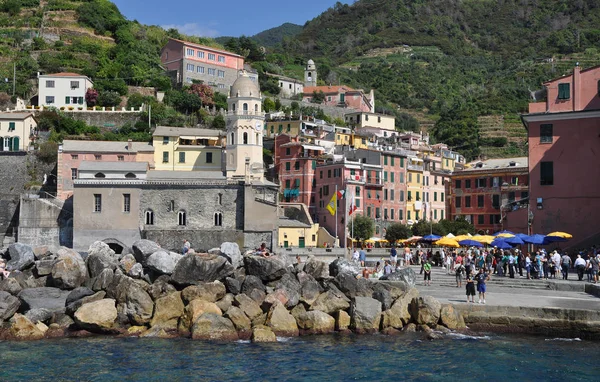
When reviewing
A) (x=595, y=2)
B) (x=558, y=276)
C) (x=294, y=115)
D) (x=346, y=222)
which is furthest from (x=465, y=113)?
(x=595, y=2)

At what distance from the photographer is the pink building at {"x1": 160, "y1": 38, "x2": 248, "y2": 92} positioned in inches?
3406

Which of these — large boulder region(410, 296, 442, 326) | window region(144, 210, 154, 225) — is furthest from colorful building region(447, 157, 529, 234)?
large boulder region(410, 296, 442, 326)

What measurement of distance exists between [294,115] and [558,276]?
51604 millimetres

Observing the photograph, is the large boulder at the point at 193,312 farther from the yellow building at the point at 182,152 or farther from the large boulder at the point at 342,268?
the yellow building at the point at 182,152

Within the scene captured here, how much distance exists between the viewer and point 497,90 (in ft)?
397

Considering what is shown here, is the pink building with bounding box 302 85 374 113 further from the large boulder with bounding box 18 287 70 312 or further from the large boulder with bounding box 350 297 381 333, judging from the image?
the large boulder with bounding box 350 297 381 333

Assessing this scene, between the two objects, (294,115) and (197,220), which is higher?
(294,115)

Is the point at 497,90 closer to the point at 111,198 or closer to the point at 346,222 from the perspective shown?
the point at 346,222

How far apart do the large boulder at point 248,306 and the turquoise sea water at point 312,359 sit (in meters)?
2.21

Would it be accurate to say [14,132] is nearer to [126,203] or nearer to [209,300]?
[126,203]

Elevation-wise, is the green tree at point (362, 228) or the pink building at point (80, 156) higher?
the pink building at point (80, 156)

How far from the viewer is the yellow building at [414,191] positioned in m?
71.9

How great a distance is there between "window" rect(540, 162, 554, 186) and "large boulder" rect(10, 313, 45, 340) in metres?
27.2

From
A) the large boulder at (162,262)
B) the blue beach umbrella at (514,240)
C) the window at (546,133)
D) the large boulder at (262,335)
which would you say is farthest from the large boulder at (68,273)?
the window at (546,133)
